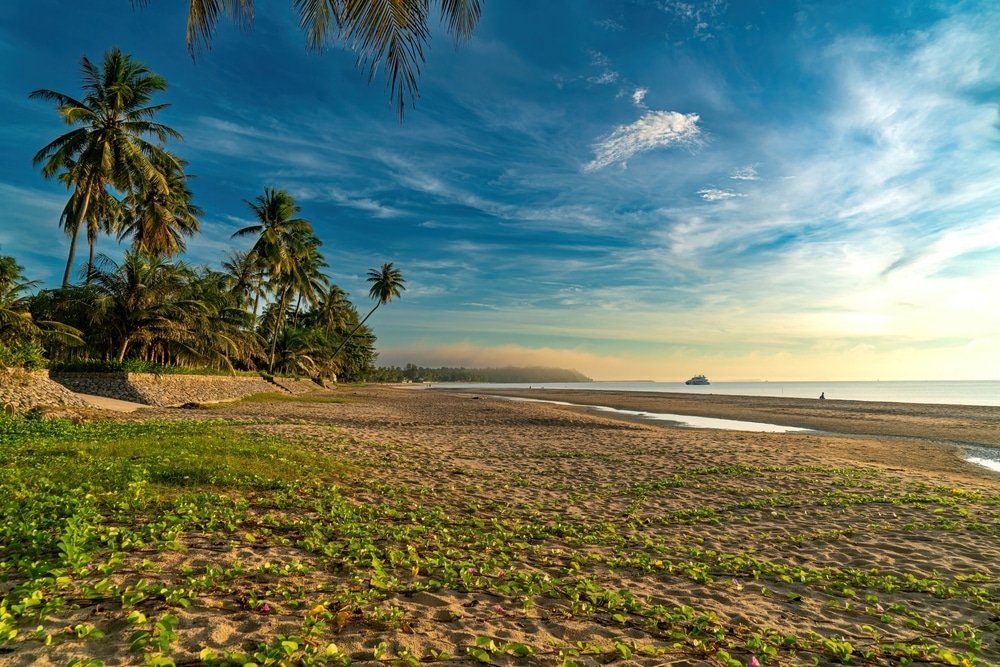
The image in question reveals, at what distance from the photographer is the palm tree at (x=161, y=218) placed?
33562 millimetres

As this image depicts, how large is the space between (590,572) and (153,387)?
27.6 meters

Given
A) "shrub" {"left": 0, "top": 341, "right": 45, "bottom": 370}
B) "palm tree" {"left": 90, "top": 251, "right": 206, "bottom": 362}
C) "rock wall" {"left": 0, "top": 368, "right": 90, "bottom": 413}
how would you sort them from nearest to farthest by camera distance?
"rock wall" {"left": 0, "top": 368, "right": 90, "bottom": 413} < "shrub" {"left": 0, "top": 341, "right": 45, "bottom": 370} < "palm tree" {"left": 90, "top": 251, "right": 206, "bottom": 362}

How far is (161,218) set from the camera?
110 ft

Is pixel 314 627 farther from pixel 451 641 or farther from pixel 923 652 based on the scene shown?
pixel 923 652

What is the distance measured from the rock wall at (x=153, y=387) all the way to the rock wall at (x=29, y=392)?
5.66m

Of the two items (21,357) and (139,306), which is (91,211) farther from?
(21,357)

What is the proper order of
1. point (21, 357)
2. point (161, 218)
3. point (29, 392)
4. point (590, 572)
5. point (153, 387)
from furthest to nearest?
point (161, 218), point (153, 387), point (21, 357), point (29, 392), point (590, 572)

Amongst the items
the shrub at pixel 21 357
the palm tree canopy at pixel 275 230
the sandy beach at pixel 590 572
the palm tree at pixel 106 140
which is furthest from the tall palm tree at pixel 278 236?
the sandy beach at pixel 590 572

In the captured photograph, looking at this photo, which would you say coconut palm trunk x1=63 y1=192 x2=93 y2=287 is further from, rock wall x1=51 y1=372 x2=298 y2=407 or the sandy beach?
the sandy beach

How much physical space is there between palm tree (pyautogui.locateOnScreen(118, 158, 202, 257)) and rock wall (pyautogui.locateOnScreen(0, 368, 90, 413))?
1763 centimetres

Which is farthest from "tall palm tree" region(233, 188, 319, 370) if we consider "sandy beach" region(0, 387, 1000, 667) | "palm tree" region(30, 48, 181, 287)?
"sandy beach" region(0, 387, 1000, 667)

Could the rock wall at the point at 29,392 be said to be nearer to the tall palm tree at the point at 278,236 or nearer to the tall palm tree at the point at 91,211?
the tall palm tree at the point at 91,211

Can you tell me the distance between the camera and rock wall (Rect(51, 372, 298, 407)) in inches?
943

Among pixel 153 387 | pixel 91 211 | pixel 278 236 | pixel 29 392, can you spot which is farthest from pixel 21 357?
pixel 278 236
